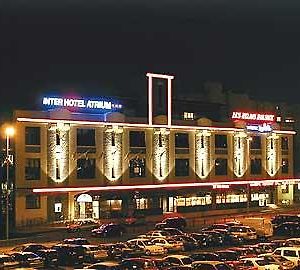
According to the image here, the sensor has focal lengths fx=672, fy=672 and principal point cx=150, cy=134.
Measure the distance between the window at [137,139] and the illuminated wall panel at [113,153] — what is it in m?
1.92

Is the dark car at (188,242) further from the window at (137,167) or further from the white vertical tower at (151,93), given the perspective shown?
the white vertical tower at (151,93)

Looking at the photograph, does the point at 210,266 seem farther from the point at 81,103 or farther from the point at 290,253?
the point at 81,103

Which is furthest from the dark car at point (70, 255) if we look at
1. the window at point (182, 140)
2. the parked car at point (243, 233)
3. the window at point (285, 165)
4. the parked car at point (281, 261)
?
the window at point (285, 165)

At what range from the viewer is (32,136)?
69.4 metres

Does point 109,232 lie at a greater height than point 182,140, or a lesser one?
lesser

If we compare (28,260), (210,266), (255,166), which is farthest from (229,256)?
(255,166)

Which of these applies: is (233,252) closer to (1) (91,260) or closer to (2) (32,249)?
(1) (91,260)

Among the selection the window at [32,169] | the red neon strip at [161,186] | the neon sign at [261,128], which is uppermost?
the neon sign at [261,128]

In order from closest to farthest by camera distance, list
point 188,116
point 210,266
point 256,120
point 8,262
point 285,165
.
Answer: point 210,266 < point 8,262 < point 188,116 < point 256,120 < point 285,165

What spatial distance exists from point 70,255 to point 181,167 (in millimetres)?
44117

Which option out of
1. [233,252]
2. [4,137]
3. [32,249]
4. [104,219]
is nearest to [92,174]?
[104,219]

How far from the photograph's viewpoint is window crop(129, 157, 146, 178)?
261 feet

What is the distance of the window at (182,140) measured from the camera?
85.2m

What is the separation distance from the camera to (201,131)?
8762cm
